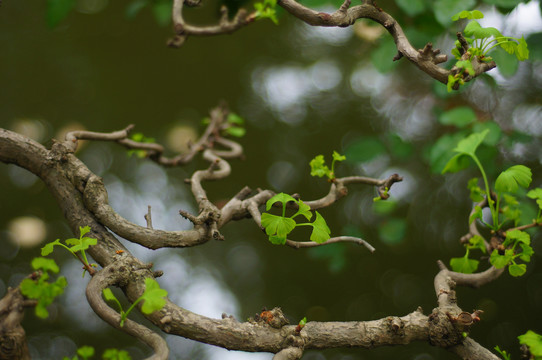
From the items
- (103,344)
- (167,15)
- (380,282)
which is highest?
(167,15)

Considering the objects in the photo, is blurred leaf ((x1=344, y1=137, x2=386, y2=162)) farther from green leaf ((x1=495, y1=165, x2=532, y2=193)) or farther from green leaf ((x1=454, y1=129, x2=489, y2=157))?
green leaf ((x1=495, y1=165, x2=532, y2=193))

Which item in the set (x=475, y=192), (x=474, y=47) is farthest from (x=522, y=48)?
(x=475, y=192)

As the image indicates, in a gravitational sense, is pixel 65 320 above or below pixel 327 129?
below

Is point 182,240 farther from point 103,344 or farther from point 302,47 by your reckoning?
point 302,47

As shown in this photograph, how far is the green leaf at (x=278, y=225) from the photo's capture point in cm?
60

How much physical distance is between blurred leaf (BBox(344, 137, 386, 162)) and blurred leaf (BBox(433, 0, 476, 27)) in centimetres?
33

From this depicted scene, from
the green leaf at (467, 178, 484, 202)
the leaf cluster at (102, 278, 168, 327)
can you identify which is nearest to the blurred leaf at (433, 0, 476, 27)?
the green leaf at (467, 178, 484, 202)

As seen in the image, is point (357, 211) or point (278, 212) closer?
point (278, 212)

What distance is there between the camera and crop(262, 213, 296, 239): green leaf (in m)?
0.60

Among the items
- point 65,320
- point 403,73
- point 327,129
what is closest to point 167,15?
point 327,129

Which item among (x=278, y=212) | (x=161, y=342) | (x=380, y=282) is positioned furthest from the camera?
(x=380, y=282)

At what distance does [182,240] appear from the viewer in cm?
65

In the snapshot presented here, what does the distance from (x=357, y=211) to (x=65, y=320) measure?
2.64 feet

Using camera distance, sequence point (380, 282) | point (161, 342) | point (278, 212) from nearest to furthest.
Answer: point (161, 342)
point (278, 212)
point (380, 282)
